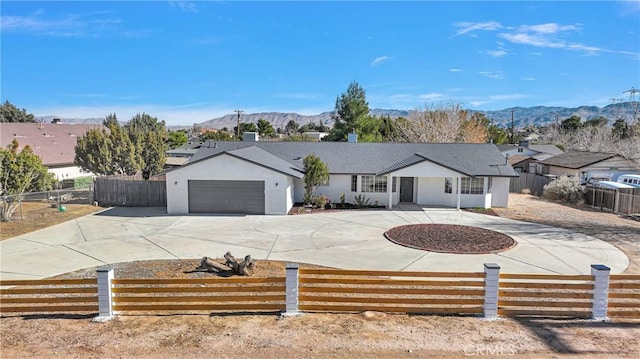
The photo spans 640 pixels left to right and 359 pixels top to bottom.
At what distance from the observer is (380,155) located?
82.6 feet

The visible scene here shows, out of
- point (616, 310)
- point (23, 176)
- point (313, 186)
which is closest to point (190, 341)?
point (616, 310)

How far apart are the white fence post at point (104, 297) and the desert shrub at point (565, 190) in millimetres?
26345

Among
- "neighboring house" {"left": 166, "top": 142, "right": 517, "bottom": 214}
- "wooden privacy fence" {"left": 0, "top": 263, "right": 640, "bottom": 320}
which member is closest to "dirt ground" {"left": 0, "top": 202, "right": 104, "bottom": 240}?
"neighboring house" {"left": 166, "top": 142, "right": 517, "bottom": 214}

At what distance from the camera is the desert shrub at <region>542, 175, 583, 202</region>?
25.3 meters

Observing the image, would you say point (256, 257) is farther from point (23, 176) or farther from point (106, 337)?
point (23, 176)

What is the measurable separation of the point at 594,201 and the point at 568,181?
103 inches

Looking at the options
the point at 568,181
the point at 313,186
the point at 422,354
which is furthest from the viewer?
the point at 568,181

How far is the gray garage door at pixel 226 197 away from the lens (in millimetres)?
20781

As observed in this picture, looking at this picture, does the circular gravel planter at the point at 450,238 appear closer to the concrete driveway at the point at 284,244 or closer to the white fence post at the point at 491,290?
the concrete driveway at the point at 284,244

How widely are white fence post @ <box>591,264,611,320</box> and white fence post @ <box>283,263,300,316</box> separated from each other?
218 inches

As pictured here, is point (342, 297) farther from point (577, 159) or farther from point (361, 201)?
point (577, 159)

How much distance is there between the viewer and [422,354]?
6387 mm

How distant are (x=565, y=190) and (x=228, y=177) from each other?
2083 centimetres

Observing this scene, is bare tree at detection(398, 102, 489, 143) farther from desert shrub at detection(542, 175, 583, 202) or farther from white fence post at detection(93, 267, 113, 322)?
white fence post at detection(93, 267, 113, 322)
